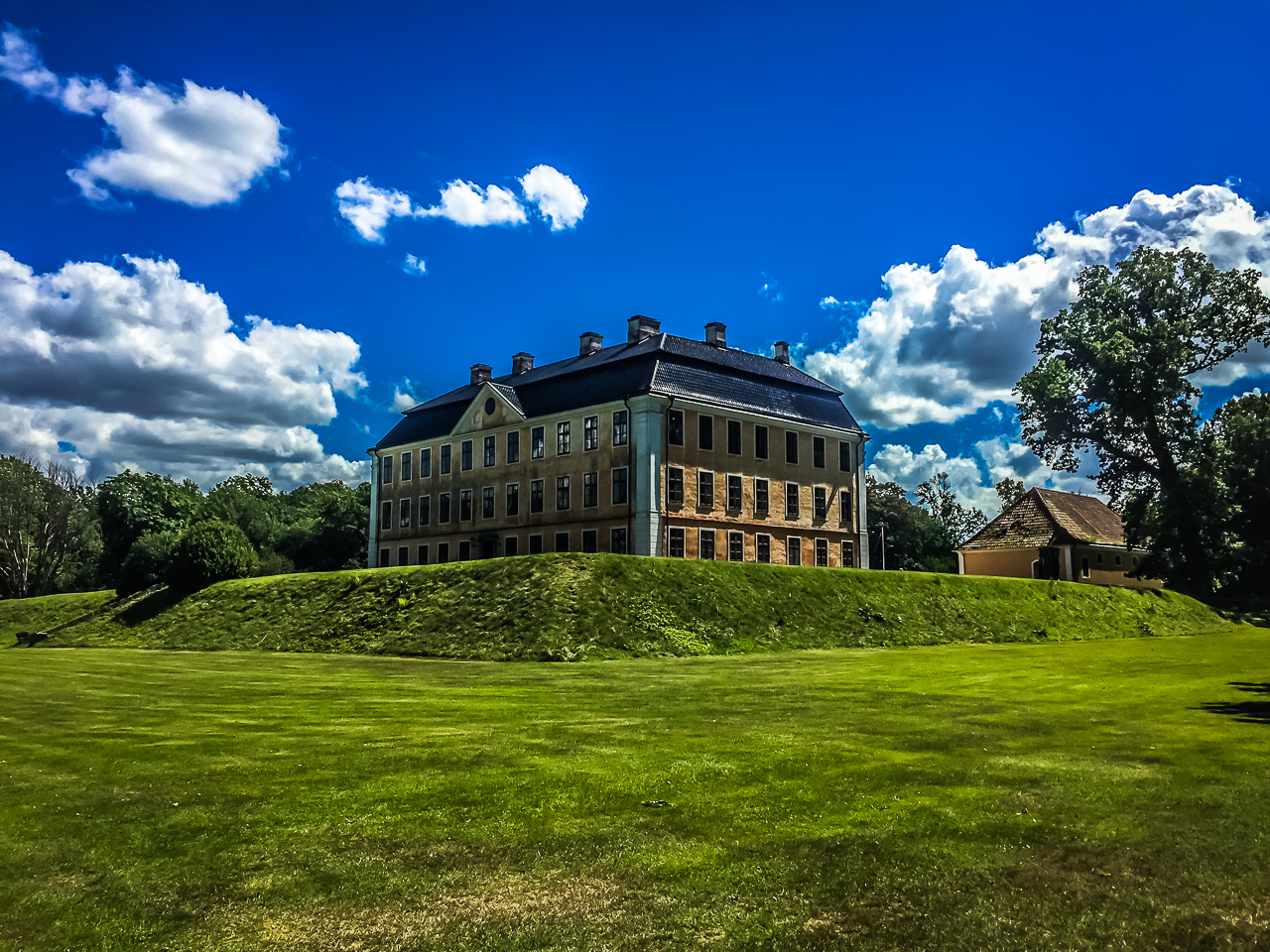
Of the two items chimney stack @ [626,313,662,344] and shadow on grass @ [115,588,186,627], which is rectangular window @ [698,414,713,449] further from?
shadow on grass @ [115,588,186,627]

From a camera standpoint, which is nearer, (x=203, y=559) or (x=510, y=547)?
(x=203, y=559)

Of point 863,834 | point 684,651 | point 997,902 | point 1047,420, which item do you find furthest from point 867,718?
point 1047,420

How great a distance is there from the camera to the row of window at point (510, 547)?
46312 mm

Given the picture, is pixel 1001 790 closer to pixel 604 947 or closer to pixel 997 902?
pixel 997 902

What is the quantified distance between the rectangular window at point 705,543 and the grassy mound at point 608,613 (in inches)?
433

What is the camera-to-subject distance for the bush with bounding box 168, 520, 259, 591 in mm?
44094

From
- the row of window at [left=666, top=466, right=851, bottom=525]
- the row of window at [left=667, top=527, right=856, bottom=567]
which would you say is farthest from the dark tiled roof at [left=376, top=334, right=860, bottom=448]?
the row of window at [left=667, top=527, right=856, bottom=567]

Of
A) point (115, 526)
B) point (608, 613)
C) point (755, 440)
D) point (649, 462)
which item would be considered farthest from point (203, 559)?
point (115, 526)

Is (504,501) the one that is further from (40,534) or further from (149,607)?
(40,534)

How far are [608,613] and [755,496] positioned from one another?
22643mm

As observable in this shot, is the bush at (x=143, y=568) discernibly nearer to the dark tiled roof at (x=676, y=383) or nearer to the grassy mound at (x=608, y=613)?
the grassy mound at (x=608, y=613)

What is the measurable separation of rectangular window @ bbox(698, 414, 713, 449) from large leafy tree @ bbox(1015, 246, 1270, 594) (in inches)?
732

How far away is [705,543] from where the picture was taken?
153ft

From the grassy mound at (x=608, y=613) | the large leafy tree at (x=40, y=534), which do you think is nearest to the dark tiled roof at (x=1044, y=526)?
the grassy mound at (x=608, y=613)
